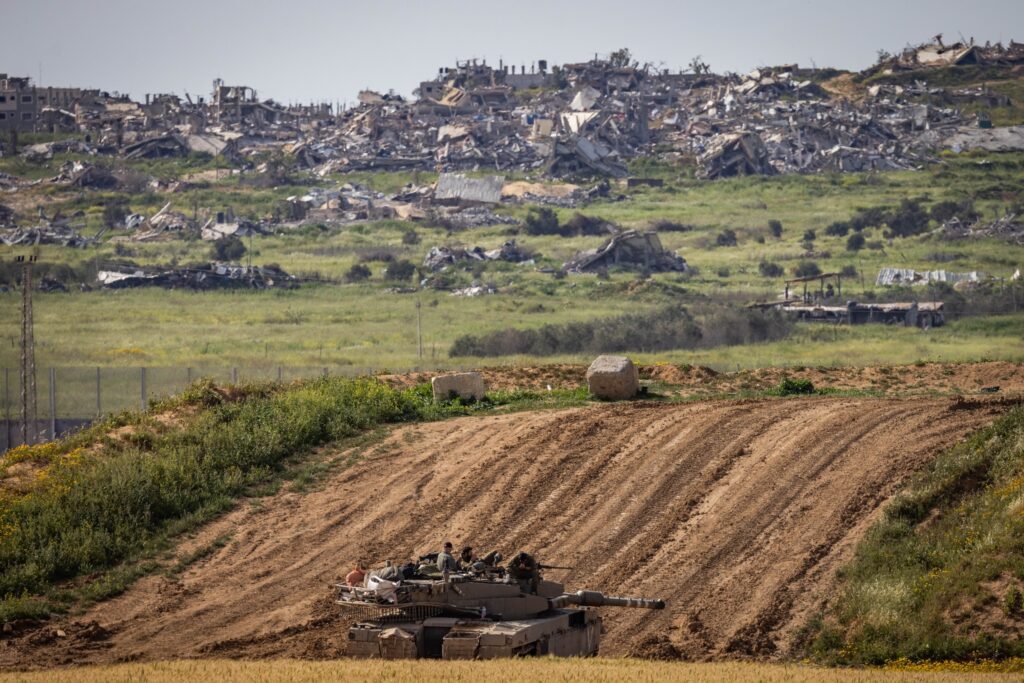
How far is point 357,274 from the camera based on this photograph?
99.1 metres

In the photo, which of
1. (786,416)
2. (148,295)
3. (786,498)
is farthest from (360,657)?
(148,295)

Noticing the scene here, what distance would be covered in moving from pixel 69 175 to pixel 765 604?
396 feet

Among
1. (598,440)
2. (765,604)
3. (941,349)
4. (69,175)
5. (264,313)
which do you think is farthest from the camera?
(69,175)

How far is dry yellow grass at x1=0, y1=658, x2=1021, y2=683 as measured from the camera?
21734 mm

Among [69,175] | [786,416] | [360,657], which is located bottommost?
[360,657]

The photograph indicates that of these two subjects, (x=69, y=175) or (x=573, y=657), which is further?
(x=69, y=175)

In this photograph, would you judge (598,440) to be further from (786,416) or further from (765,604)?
(765,604)

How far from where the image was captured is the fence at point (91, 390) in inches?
1732

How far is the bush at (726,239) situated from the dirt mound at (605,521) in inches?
2954

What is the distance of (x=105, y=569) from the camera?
1209 inches

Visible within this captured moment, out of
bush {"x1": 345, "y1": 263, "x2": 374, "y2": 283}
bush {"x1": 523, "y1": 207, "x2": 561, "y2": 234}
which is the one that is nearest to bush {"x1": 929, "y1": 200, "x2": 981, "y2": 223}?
bush {"x1": 523, "y1": 207, "x2": 561, "y2": 234}

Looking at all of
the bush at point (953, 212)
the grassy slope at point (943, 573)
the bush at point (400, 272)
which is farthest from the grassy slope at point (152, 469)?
the bush at point (953, 212)

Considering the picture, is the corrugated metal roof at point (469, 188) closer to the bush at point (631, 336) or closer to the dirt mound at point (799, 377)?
the bush at point (631, 336)

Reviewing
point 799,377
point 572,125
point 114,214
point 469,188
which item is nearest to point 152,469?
point 799,377
